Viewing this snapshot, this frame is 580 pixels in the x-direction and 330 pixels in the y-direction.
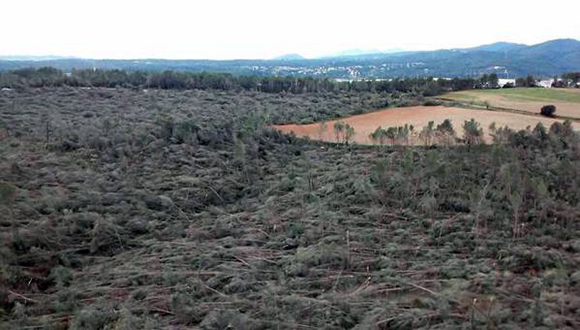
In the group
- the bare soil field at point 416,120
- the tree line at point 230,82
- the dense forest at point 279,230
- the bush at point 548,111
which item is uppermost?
the tree line at point 230,82

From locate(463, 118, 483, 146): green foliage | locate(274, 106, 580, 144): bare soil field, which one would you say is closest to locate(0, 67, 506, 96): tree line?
locate(274, 106, 580, 144): bare soil field

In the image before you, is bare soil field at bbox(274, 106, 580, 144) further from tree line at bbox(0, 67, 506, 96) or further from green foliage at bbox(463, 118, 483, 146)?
tree line at bbox(0, 67, 506, 96)

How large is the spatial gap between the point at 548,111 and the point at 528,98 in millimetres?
9590

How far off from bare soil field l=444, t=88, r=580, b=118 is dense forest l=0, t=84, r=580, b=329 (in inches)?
713

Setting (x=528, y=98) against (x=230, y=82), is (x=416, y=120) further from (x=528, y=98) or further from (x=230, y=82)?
(x=230, y=82)

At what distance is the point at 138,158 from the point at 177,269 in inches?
579

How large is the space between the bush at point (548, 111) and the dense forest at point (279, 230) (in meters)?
14.9

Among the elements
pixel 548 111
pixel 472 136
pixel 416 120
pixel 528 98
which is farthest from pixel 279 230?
pixel 528 98

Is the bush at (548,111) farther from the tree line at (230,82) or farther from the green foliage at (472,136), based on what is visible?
the tree line at (230,82)

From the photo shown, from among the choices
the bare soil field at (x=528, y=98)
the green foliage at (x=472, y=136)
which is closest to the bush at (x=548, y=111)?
the bare soil field at (x=528, y=98)

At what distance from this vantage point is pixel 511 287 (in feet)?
45.0

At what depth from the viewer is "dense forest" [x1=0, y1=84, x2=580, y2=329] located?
1336cm

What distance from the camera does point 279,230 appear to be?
66.6 feet

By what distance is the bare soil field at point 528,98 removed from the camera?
44938 millimetres
